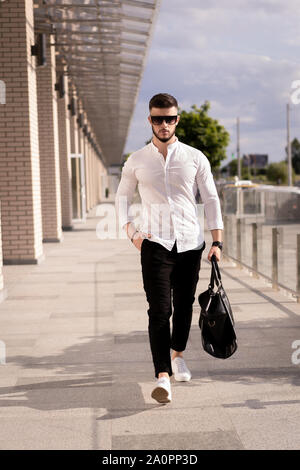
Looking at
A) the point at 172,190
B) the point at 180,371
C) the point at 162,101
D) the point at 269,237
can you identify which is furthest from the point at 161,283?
the point at 269,237

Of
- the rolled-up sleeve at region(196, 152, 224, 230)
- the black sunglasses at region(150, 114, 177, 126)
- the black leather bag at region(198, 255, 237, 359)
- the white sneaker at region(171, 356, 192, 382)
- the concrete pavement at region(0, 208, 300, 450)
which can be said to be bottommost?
the concrete pavement at region(0, 208, 300, 450)

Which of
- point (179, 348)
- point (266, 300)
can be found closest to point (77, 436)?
point (179, 348)

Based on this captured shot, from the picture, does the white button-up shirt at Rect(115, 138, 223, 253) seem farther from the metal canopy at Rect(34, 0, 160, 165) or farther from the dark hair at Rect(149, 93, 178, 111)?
the metal canopy at Rect(34, 0, 160, 165)

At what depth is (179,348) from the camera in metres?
4.70

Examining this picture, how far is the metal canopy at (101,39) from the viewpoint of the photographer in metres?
12.5

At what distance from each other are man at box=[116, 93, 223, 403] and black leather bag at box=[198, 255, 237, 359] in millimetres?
230

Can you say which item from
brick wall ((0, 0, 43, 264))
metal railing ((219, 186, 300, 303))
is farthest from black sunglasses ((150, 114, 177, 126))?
brick wall ((0, 0, 43, 264))

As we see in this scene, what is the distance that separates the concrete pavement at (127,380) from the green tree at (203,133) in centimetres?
2562

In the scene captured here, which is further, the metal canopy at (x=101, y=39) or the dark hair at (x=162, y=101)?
the metal canopy at (x=101, y=39)

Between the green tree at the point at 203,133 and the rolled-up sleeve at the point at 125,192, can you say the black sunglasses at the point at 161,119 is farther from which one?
the green tree at the point at 203,133

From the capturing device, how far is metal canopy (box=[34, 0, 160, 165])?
1254 centimetres

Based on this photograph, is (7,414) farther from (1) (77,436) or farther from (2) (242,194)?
(2) (242,194)

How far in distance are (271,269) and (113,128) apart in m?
33.0

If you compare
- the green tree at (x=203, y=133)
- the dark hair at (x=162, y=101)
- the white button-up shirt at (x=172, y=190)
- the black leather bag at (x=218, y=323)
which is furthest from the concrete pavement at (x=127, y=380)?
the green tree at (x=203, y=133)
